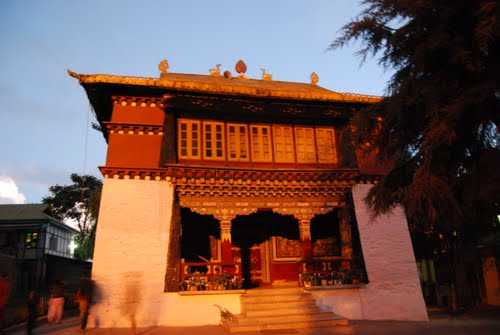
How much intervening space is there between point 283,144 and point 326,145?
1565 millimetres

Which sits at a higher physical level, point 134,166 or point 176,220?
point 134,166

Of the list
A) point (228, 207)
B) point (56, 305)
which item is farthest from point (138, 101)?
point (56, 305)

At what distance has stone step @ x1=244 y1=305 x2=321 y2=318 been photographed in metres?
10.9

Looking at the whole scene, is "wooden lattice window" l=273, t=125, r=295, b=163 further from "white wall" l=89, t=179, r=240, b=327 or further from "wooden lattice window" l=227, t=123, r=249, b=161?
"white wall" l=89, t=179, r=240, b=327

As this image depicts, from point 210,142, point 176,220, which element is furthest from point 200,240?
point 210,142

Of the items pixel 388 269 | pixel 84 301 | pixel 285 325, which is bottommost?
pixel 285 325

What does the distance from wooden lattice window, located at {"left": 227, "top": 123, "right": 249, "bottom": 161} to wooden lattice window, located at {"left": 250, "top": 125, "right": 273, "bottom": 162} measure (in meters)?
0.24

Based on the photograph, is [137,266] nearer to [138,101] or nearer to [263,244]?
[263,244]

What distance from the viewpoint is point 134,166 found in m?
12.5

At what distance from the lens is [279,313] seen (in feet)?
36.1

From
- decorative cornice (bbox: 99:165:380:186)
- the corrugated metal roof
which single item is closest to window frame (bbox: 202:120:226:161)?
decorative cornice (bbox: 99:165:380:186)

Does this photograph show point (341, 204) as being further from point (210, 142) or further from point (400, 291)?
point (210, 142)

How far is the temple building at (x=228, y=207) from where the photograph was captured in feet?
38.1

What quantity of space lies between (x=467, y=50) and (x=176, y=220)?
8.93 meters
